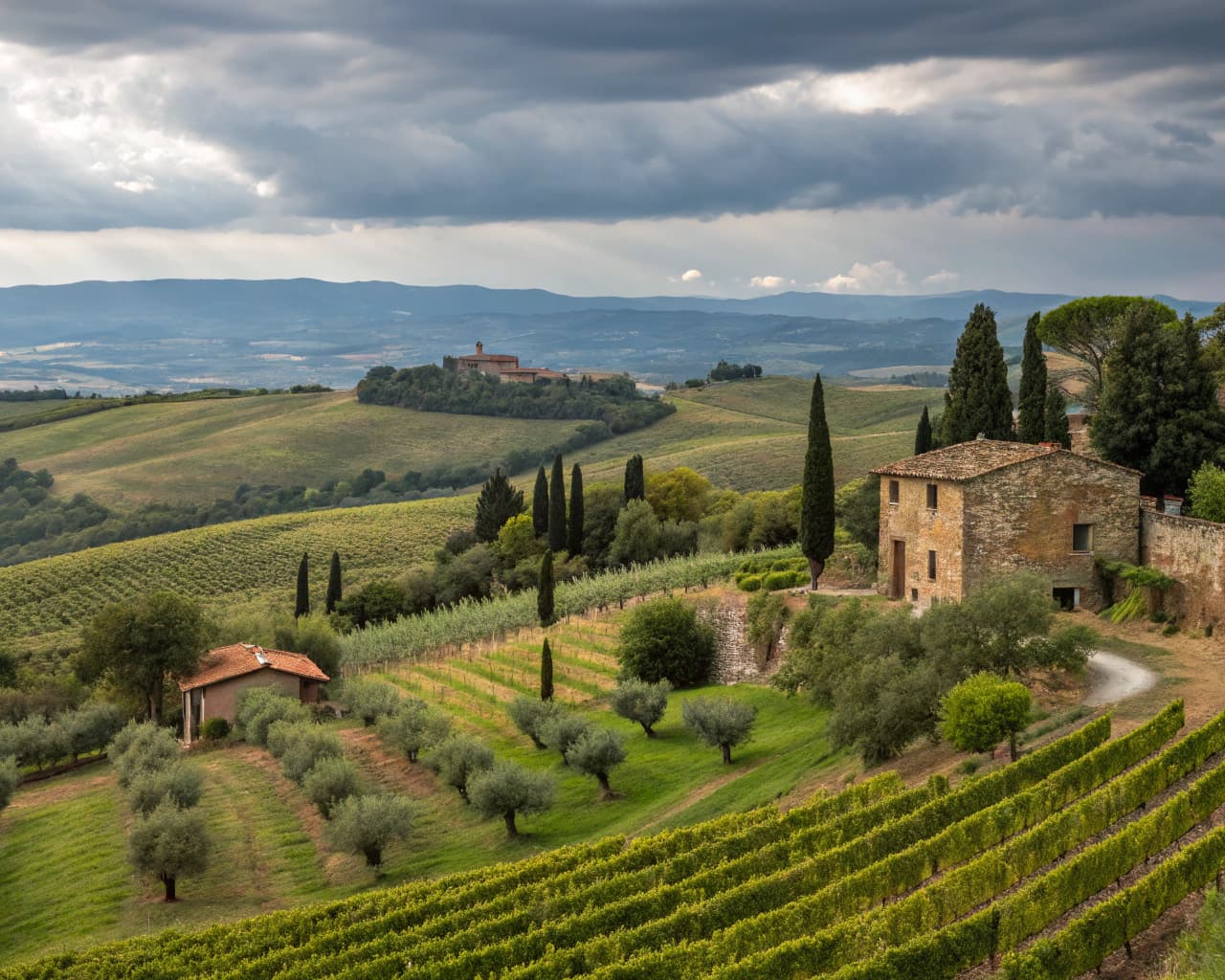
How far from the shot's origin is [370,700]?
4516 centimetres

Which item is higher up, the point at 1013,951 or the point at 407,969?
the point at 1013,951

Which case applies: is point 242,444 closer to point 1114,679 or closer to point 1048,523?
point 1048,523

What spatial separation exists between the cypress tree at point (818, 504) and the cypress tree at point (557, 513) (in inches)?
1107

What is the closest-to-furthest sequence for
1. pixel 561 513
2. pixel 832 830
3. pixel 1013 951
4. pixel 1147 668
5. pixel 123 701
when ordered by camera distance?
pixel 1013 951, pixel 832 830, pixel 1147 668, pixel 123 701, pixel 561 513

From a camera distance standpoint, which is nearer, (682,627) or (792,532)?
(682,627)

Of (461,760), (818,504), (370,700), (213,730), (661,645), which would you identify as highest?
(818,504)

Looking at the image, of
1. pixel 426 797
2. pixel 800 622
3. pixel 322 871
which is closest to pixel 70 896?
pixel 322 871

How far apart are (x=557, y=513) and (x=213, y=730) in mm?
28696

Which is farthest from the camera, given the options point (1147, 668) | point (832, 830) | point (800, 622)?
point (800, 622)

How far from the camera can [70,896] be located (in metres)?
29.2

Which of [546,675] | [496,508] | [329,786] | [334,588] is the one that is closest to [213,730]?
[546,675]

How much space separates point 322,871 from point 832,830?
48.6 feet

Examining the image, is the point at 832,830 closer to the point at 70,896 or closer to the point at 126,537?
the point at 70,896

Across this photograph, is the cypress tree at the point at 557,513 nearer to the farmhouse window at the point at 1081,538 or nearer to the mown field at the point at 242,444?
the farmhouse window at the point at 1081,538
